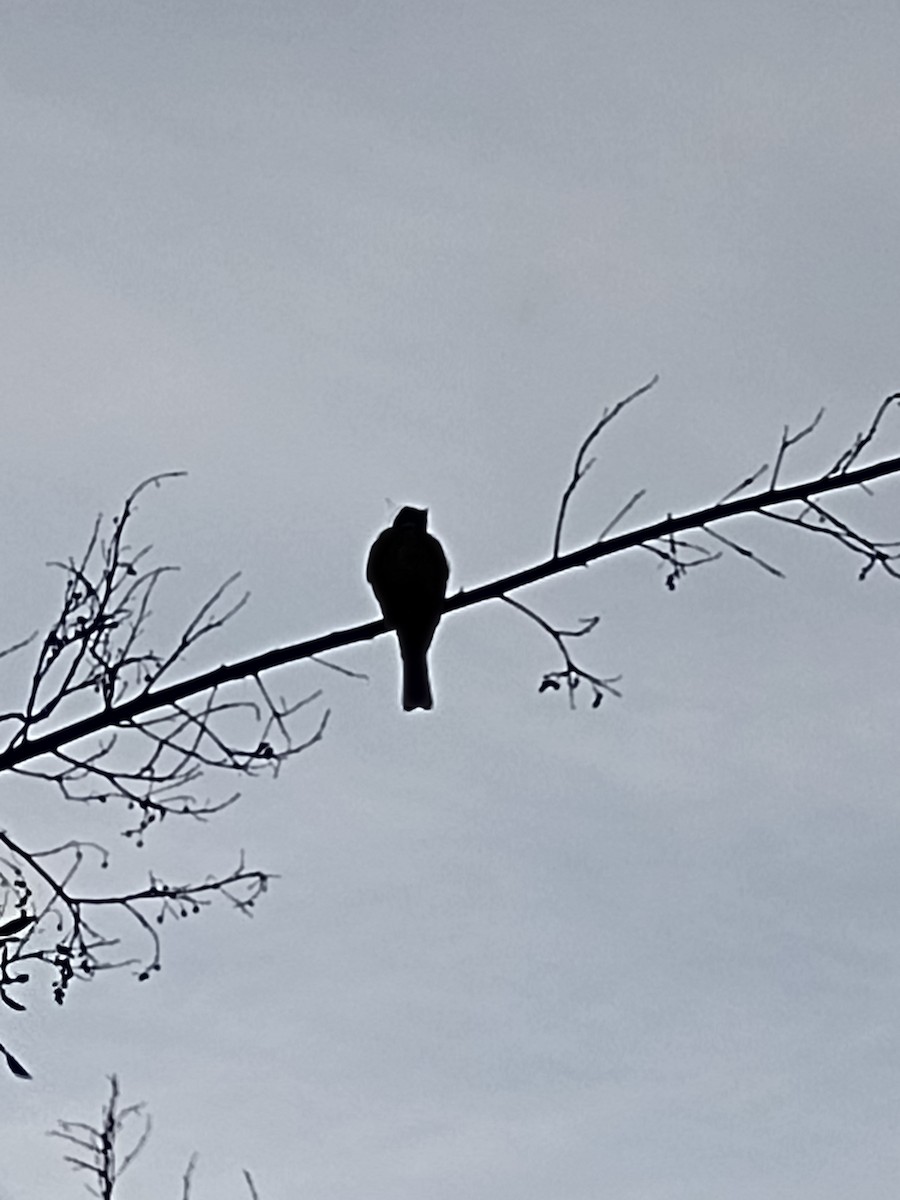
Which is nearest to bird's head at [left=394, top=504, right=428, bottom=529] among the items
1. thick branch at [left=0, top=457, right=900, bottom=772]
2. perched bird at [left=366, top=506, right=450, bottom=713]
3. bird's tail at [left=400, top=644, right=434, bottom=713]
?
perched bird at [left=366, top=506, right=450, bottom=713]

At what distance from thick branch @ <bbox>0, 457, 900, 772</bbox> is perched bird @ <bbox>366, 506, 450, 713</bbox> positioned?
47.9 inches

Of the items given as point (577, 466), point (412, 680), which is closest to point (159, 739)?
point (577, 466)

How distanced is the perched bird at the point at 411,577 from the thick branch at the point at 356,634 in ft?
3.99

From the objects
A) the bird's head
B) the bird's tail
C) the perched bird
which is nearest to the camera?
the bird's tail

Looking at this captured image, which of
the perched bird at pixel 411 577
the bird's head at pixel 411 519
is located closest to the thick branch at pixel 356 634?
the perched bird at pixel 411 577

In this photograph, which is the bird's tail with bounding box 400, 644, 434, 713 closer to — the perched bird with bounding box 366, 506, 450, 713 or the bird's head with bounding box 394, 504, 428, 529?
the perched bird with bounding box 366, 506, 450, 713

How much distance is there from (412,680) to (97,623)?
1.67 metres

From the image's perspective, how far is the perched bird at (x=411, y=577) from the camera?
5.59 m

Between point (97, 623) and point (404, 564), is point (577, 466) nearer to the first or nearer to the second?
point (97, 623)

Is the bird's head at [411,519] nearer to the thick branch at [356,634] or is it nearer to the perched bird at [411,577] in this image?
the perched bird at [411,577]

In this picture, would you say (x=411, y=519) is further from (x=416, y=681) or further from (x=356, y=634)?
(x=356, y=634)

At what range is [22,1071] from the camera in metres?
4.23

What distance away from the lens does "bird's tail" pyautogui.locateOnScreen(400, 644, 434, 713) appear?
18.0ft

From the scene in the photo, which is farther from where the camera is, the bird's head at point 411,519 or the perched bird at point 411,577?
the bird's head at point 411,519
